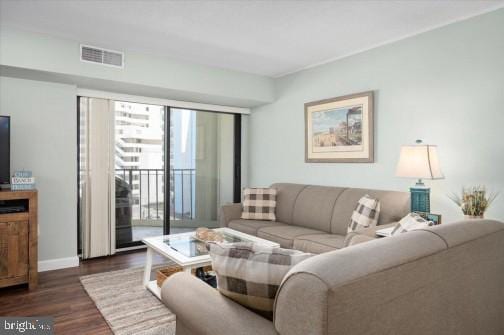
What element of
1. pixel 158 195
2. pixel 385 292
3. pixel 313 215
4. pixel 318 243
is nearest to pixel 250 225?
pixel 313 215

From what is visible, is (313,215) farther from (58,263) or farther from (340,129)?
(58,263)

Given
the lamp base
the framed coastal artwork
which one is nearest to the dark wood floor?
the lamp base

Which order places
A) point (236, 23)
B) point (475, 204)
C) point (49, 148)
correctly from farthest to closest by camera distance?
point (49, 148), point (236, 23), point (475, 204)

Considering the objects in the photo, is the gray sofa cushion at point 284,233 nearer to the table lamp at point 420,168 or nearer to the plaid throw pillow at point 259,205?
the plaid throw pillow at point 259,205

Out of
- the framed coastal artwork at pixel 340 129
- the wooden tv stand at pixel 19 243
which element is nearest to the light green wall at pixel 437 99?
the framed coastal artwork at pixel 340 129

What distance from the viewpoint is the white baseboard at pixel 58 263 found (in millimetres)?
3521

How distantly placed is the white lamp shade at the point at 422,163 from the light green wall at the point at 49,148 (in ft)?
11.2

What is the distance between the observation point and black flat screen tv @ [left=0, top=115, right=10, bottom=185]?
3.09 metres

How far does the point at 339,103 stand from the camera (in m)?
3.84

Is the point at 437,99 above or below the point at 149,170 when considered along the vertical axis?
above

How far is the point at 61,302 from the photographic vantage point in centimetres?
273

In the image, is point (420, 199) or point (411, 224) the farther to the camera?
point (420, 199)

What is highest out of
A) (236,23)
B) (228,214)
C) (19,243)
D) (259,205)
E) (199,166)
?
(236,23)

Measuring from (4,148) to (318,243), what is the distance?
3041 mm
